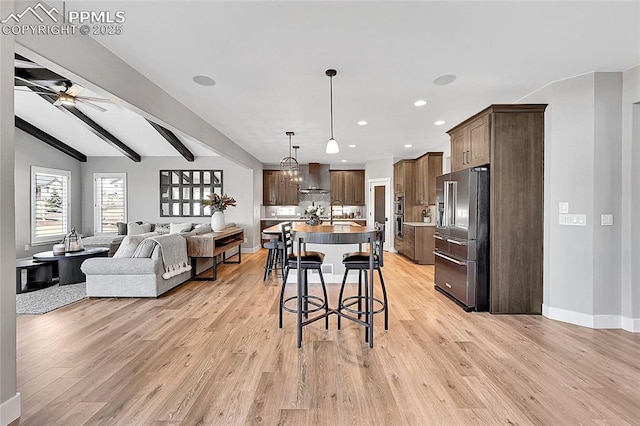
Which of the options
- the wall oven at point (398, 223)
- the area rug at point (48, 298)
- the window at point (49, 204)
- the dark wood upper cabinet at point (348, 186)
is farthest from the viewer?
the dark wood upper cabinet at point (348, 186)

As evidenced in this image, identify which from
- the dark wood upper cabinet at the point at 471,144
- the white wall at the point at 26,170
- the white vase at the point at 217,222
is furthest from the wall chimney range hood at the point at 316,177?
the white wall at the point at 26,170

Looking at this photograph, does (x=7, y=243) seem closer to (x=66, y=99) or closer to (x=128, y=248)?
(x=128, y=248)

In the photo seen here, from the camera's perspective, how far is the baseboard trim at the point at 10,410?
5.57 feet

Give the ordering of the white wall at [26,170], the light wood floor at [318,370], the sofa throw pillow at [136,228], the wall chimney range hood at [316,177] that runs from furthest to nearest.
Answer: the wall chimney range hood at [316,177]
the sofa throw pillow at [136,228]
the white wall at [26,170]
the light wood floor at [318,370]

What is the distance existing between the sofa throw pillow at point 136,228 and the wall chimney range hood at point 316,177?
4394 millimetres

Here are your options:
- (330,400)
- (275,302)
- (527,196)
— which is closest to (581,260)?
(527,196)

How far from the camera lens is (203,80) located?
330 cm

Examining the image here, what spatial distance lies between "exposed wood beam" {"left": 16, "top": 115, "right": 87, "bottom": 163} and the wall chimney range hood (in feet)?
20.0

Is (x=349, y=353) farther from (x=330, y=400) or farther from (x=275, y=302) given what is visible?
(x=275, y=302)

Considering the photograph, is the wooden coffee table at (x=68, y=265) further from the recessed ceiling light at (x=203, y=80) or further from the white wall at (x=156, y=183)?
the recessed ceiling light at (x=203, y=80)

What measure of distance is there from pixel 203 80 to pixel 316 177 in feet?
20.5

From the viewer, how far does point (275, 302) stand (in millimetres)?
4062

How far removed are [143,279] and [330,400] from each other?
3372mm

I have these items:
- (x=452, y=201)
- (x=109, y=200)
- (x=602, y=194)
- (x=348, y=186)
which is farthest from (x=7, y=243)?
(x=348, y=186)
